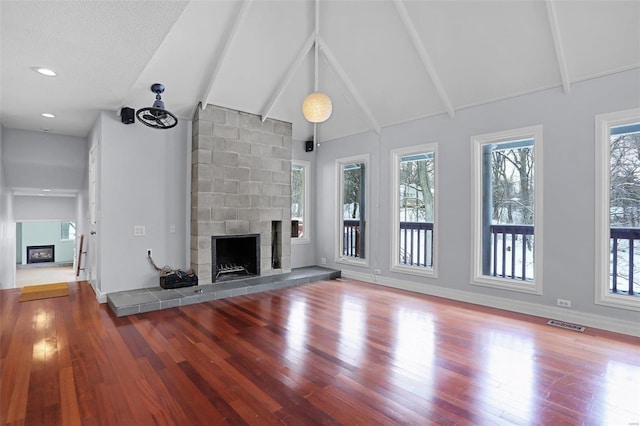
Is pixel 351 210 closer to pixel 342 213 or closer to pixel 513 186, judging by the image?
pixel 342 213

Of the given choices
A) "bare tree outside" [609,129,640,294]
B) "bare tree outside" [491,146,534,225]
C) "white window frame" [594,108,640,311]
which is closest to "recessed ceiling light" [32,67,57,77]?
"bare tree outside" [491,146,534,225]

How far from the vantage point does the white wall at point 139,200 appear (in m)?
4.34

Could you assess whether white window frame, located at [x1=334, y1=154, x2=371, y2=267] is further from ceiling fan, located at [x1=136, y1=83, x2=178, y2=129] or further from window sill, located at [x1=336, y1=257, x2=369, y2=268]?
ceiling fan, located at [x1=136, y1=83, x2=178, y2=129]

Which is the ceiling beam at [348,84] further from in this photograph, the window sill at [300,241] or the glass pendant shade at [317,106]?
the window sill at [300,241]

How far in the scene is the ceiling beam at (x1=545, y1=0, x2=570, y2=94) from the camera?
3.01 meters

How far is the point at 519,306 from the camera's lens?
394cm

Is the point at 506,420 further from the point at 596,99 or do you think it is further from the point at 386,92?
the point at 386,92

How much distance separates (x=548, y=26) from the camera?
10.5ft

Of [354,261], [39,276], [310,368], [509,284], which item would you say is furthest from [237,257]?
[39,276]

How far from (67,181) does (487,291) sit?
7.08 metres

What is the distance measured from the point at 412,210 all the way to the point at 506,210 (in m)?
1.40

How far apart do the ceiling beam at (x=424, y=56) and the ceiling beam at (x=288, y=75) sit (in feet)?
3.91

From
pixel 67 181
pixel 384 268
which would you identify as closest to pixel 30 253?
pixel 67 181

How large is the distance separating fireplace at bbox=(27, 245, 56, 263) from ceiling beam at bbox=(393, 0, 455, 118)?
14.4 meters
